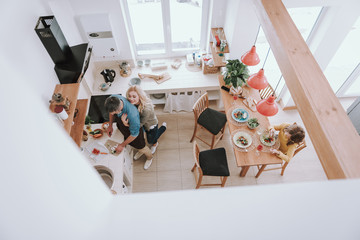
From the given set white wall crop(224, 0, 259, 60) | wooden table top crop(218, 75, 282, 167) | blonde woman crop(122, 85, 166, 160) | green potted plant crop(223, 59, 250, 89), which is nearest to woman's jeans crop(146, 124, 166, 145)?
blonde woman crop(122, 85, 166, 160)

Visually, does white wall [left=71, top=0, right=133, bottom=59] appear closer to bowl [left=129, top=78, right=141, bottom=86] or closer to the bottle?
bowl [left=129, top=78, right=141, bottom=86]

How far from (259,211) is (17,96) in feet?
1.84

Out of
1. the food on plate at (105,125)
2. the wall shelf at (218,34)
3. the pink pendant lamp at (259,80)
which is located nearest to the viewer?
the pink pendant lamp at (259,80)

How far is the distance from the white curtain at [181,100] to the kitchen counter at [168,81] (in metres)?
0.17

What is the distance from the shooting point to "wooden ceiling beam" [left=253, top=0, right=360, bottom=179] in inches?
44.9

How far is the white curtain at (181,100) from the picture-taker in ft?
14.1

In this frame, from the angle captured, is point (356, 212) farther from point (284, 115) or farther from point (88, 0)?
point (284, 115)

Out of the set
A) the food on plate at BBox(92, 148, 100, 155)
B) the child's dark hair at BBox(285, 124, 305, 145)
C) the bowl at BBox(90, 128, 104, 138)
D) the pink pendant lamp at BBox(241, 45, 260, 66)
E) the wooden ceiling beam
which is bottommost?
the food on plate at BBox(92, 148, 100, 155)

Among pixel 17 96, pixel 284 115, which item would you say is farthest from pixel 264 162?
pixel 17 96

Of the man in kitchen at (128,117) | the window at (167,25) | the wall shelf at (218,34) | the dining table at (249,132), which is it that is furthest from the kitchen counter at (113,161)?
the wall shelf at (218,34)

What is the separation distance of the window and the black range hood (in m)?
1.53

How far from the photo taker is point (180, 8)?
153 inches

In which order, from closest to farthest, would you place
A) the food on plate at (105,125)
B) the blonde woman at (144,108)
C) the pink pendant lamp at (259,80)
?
the pink pendant lamp at (259,80) < the blonde woman at (144,108) < the food on plate at (105,125)

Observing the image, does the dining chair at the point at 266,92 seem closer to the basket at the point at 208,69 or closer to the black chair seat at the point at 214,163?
the basket at the point at 208,69
